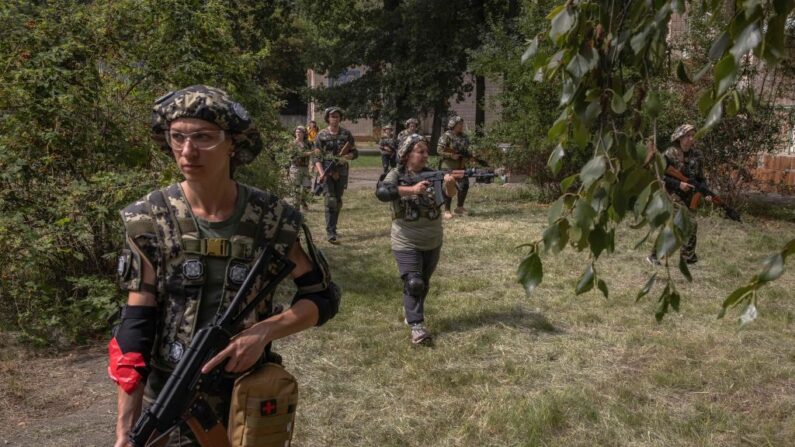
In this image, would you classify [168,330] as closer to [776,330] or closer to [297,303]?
[297,303]

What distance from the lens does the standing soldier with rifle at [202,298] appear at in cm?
226

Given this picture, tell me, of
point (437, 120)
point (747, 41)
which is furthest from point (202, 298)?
point (437, 120)

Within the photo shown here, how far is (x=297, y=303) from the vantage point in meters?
2.57

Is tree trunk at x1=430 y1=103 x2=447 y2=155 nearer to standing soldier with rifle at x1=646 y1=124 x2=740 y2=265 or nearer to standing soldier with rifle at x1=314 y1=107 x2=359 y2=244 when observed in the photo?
standing soldier with rifle at x1=314 y1=107 x2=359 y2=244

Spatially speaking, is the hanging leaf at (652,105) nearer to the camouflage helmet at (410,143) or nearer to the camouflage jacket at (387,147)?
the camouflage helmet at (410,143)

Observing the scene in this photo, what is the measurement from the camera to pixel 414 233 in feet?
20.5

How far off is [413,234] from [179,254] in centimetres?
396

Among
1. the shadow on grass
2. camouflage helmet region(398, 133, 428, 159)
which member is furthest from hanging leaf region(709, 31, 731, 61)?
the shadow on grass

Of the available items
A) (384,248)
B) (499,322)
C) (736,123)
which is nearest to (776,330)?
(499,322)

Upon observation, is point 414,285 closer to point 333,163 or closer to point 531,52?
point 531,52

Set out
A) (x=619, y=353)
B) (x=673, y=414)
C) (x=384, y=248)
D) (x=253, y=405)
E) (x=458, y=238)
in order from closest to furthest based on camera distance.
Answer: (x=253, y=405), (x=673, y=414), (x=619, y=353), (x=384, y=248), (x=458, y=238)

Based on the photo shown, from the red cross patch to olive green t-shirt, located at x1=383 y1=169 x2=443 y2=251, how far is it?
13.1 feet

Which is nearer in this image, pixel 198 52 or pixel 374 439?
pixel 374 439

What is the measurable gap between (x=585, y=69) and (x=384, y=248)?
8428 millimetres
